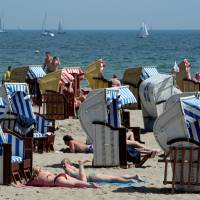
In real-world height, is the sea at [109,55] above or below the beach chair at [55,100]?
above

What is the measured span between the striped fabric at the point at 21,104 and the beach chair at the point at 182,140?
4.14m

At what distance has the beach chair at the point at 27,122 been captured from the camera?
14766 mm

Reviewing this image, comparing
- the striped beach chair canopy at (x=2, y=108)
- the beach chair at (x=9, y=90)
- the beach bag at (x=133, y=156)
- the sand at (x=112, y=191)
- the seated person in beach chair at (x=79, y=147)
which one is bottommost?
the sand at (x=112, y=191)

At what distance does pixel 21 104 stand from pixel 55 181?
3.85 meters

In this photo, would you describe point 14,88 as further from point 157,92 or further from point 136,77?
point 136,77

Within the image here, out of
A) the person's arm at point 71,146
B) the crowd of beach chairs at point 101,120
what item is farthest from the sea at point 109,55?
the person's arm at point 71,146

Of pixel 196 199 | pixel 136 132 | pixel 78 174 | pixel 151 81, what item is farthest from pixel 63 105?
pixel 196 199

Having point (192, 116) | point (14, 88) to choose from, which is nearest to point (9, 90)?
point (14, 88)

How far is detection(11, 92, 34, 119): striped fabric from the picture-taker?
15.2 metres

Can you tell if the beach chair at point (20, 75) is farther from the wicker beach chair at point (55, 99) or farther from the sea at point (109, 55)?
the sea at point (109, 55)

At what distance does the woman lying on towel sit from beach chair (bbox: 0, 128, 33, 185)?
0.25 metres

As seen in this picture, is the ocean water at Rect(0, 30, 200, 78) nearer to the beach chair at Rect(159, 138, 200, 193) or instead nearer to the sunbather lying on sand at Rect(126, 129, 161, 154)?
the sunbather lying on sand at Rect(126, 129, 161, 154)

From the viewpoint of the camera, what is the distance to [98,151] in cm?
1361

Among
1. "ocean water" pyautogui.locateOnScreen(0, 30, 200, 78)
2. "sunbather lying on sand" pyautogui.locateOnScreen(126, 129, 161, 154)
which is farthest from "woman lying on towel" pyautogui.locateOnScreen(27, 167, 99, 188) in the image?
"ocean water" pyautogui.locateOnScreen(0, 30, 200, 78)
